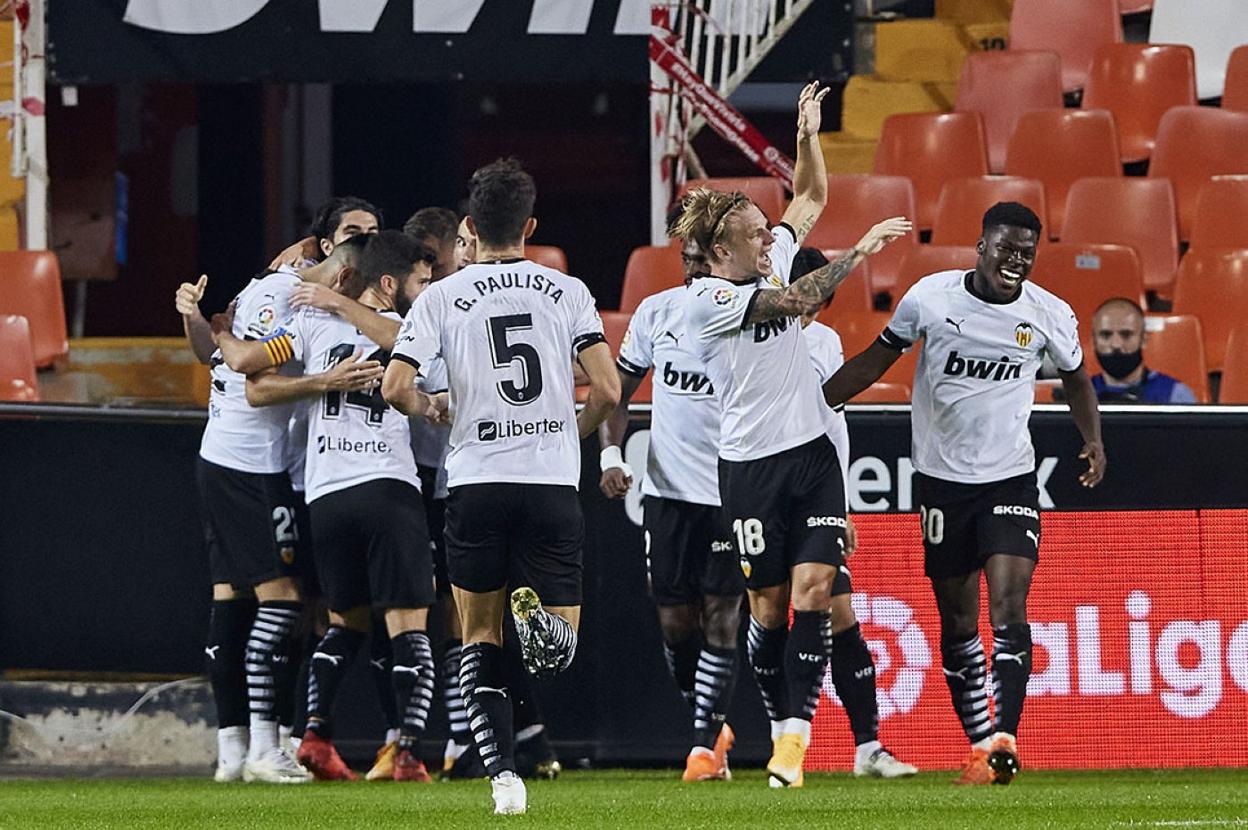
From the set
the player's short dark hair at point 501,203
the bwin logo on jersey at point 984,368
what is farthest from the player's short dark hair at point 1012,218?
the player's short dark hair at point 501,203

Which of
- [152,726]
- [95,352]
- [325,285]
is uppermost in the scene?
[325,285]

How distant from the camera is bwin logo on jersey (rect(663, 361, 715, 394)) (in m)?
9.34

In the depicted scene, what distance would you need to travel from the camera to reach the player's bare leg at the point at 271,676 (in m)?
9.31

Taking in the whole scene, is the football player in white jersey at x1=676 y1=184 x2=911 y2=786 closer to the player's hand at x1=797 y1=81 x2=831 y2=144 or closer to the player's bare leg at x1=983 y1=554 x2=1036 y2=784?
the player's hand at x1=797 y1=81 x2=831 y2=144

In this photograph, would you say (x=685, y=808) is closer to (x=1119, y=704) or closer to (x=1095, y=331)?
(x=1119, y=704)

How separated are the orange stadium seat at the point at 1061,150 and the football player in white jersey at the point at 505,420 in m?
6.73

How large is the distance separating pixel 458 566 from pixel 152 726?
9.58 ft

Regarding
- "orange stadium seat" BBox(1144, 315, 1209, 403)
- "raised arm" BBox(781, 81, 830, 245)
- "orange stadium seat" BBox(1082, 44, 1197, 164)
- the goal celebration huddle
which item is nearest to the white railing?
"orange stadium seat" BBox(1082, 44, 1197, 164)

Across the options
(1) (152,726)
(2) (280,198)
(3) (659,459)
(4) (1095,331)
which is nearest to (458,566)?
(3) (659,459)

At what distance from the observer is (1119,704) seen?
385 inches

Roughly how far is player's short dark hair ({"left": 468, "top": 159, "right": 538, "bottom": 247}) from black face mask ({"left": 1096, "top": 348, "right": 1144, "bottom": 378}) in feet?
13.6

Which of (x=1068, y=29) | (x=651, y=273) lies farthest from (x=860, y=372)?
(x=1068, y=29)

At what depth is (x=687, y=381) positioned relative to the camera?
938cm

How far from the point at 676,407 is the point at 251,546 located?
178cm
